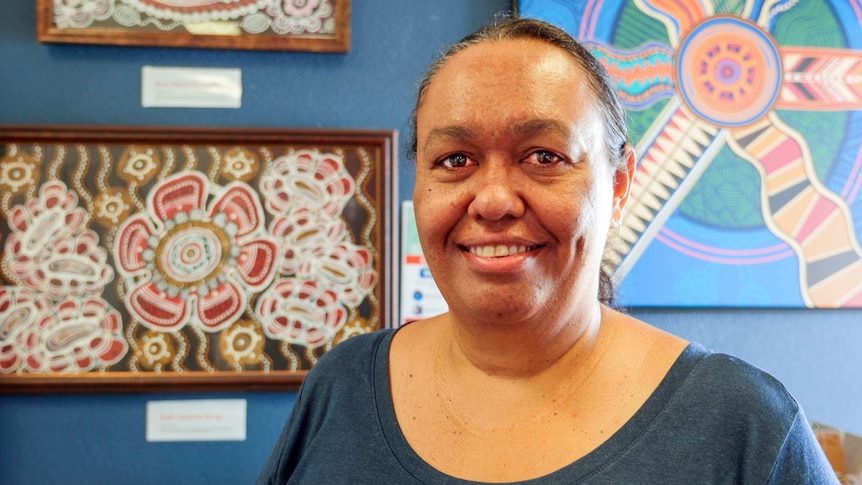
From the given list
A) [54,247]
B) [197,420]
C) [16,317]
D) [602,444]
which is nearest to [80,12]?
[54,247]

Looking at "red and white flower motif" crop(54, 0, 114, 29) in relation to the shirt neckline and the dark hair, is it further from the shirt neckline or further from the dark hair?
the shirt neckline

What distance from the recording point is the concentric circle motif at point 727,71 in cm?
138

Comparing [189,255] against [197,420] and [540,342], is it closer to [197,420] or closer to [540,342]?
[197,420]

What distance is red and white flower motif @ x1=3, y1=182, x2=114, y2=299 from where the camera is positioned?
125 cm

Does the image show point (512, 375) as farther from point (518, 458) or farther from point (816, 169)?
point (816, 169)

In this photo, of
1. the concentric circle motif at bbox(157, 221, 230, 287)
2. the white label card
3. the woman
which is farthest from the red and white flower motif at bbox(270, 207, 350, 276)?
the woman

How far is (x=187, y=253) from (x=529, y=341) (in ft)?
2.58

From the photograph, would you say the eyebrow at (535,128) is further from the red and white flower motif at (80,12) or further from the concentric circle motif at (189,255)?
the red and white flower motif at (80,12)

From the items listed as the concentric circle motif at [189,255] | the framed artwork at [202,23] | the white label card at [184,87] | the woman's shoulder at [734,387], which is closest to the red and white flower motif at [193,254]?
the concentric circle motif at [189,255]

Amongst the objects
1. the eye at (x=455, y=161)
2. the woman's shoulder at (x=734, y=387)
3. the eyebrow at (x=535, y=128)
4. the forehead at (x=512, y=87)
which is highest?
the forehead at (x=512, y=87)

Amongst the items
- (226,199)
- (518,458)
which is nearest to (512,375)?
(518,458)

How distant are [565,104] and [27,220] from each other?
41.2 inches

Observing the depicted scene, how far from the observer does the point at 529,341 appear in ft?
2.41

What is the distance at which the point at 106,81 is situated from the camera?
1287 mm
